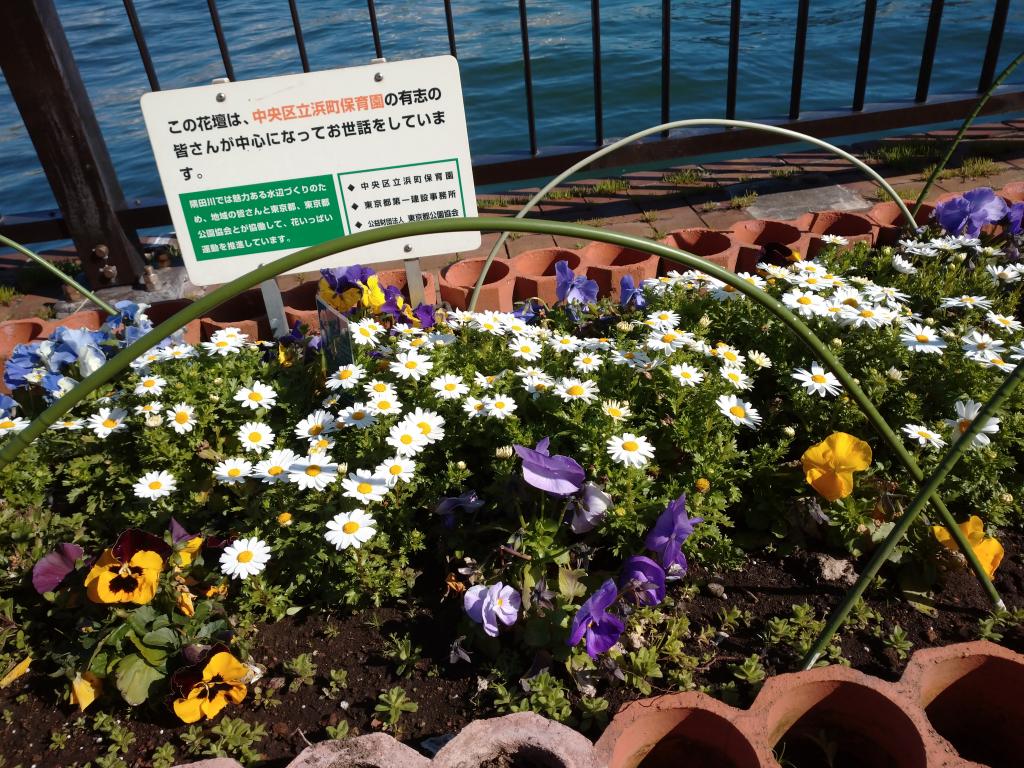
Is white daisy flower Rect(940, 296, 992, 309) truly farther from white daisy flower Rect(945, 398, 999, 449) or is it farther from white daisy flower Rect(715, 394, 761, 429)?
white daisy flower Rect(715, 394, 761, 429)

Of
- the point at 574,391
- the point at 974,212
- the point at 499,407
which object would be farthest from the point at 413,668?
the point at 974,212

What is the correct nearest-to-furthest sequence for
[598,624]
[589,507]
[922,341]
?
[598,624] → [589,507] → [922,341]

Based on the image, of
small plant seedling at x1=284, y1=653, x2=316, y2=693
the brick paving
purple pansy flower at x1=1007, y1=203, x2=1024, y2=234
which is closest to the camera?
small plant seedling at x1=284, y1=653, x2=316, y2=693

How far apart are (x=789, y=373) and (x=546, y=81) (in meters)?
7.19

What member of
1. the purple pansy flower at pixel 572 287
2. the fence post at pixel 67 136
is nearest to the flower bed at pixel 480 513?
the purple pansy flower at pixel 572 287

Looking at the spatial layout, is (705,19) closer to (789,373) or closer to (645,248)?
(789,373)

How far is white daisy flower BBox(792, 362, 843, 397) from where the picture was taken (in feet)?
5.75

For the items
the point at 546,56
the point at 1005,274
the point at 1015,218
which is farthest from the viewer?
the point at 546,56

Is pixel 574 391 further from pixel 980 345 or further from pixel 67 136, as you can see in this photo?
pixel 67 136

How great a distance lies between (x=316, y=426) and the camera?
1.77m

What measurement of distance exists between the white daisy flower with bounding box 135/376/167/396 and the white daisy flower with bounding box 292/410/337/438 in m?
0.36

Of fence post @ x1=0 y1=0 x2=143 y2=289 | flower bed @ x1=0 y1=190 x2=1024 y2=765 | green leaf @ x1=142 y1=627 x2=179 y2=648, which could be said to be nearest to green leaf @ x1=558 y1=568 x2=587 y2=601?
flower bed @ x1=0 y1=190 x2=1024 y2=765

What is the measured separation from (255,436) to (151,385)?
0.98ft

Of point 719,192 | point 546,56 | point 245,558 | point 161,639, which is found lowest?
point 546,56
